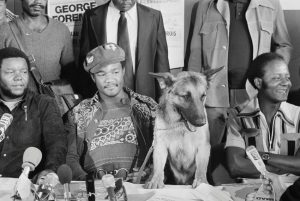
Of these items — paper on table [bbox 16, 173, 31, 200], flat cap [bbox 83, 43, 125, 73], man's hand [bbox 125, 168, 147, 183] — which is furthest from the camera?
flat cap [bbox 83, 43, 125, 73]

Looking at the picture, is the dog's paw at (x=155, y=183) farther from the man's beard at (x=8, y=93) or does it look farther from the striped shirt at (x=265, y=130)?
the man's beard at (x=8, y=93)

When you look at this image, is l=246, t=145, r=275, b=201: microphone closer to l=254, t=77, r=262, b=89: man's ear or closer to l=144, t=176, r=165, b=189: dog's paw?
l=144, t=176, r=165, b=189: dog's paw

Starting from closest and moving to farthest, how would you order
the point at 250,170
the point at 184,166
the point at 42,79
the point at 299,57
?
1. the point at 184,166
2. the point at 250,170
3. the point at 42,79
4. the point at 299,57

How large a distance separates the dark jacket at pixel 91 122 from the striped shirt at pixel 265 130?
43cm

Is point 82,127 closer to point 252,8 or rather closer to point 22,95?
point 22,95

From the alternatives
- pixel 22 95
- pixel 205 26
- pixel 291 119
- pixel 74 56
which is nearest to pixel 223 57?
pixel 205 26

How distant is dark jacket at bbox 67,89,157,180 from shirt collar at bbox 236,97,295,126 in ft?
1.59

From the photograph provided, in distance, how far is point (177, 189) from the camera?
211 cm

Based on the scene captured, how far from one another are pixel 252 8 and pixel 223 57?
361 millimetres

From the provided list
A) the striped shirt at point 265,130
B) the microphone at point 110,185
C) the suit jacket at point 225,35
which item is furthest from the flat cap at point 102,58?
the microphone at point 110,185

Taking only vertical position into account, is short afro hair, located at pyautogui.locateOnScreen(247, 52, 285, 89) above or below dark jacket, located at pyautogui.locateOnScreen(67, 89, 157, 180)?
above

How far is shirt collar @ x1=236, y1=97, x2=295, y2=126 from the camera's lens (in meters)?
2.60

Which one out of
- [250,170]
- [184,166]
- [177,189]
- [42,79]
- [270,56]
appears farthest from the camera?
[42,79]

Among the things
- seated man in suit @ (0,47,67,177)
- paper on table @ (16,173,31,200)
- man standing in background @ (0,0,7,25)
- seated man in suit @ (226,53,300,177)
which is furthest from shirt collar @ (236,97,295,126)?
man standing in background @ (0,0,7,25)
